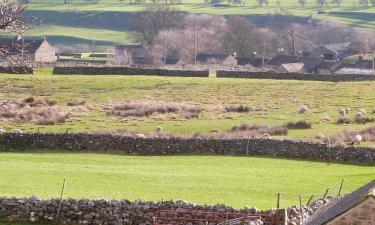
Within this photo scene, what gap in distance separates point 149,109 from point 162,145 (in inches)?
791

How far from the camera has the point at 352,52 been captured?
156875 millimetres

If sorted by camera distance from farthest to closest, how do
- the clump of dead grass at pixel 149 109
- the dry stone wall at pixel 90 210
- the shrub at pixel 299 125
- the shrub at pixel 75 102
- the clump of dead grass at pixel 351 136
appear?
the shrub at pixel 75 102
the clump of dead grass at pixel 149 109
the shrub at pixel 299 125
the clump of dead grass at pixel 351 136
the dry stone wall at pixel 90 210

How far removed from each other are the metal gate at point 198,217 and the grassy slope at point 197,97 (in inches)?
1164

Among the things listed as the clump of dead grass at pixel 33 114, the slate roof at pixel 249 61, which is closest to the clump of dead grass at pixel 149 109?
the clump of dead grass at pixel 33 114

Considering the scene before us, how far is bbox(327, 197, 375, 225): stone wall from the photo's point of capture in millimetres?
16859

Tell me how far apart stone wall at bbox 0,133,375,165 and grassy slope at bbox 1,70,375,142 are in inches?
305

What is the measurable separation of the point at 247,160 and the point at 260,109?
2507 centimetres

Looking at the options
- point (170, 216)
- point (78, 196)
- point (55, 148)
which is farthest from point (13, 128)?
point (170, 216)

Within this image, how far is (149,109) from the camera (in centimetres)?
6888

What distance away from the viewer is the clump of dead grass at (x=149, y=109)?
67.1m

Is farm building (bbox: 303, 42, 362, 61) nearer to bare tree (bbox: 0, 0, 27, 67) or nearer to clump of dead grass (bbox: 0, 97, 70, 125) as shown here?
clump of dead grass (bbox: 0, 97, 70, 125)

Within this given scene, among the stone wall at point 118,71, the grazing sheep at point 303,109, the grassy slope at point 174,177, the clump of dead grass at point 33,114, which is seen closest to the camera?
the grassy slope at point 174,177

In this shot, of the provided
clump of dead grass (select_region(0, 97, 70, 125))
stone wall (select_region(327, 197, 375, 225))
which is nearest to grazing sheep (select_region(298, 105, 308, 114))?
clump of dead grass (select_region(0, 97, 70, 125))

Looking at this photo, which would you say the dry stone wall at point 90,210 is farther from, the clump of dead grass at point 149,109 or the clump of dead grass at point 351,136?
the clump of dead grass at point 149,109
